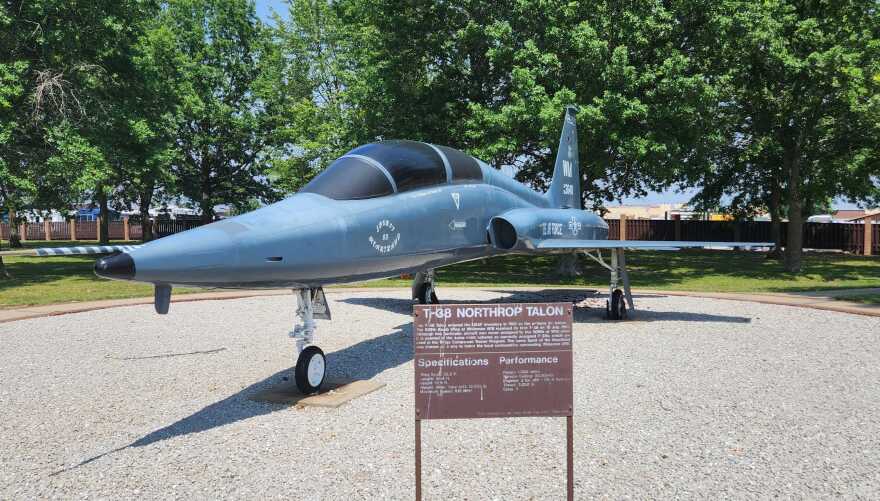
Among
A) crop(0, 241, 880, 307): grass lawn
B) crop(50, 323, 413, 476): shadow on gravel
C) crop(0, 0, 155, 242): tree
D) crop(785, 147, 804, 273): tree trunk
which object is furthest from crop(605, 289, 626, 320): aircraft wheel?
crop(785, 147, 804, 273): tree trunk

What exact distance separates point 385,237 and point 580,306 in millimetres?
9555

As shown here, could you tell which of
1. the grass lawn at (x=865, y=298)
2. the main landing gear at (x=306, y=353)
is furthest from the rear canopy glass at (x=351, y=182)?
the grass lawn at (x=865, y=298)

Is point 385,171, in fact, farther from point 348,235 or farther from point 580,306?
point 580,306

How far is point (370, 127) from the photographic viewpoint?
25.4 m

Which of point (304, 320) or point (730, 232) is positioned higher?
point (730, 232)

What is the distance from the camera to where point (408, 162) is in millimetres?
8047

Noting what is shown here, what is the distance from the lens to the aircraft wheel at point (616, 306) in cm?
1302

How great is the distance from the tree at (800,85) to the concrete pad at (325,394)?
68.1ft

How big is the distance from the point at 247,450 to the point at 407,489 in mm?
1741

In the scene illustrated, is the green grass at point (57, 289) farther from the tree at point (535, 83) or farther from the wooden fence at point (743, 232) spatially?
the wooden fence at point (743, 232)

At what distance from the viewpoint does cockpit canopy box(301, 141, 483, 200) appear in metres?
7.09

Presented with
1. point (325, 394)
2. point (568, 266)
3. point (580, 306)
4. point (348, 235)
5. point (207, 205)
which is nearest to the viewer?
point (348, 235)

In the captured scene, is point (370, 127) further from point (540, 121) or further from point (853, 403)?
point (853, 403)

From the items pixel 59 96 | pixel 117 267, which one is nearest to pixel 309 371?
pixel 117 267
